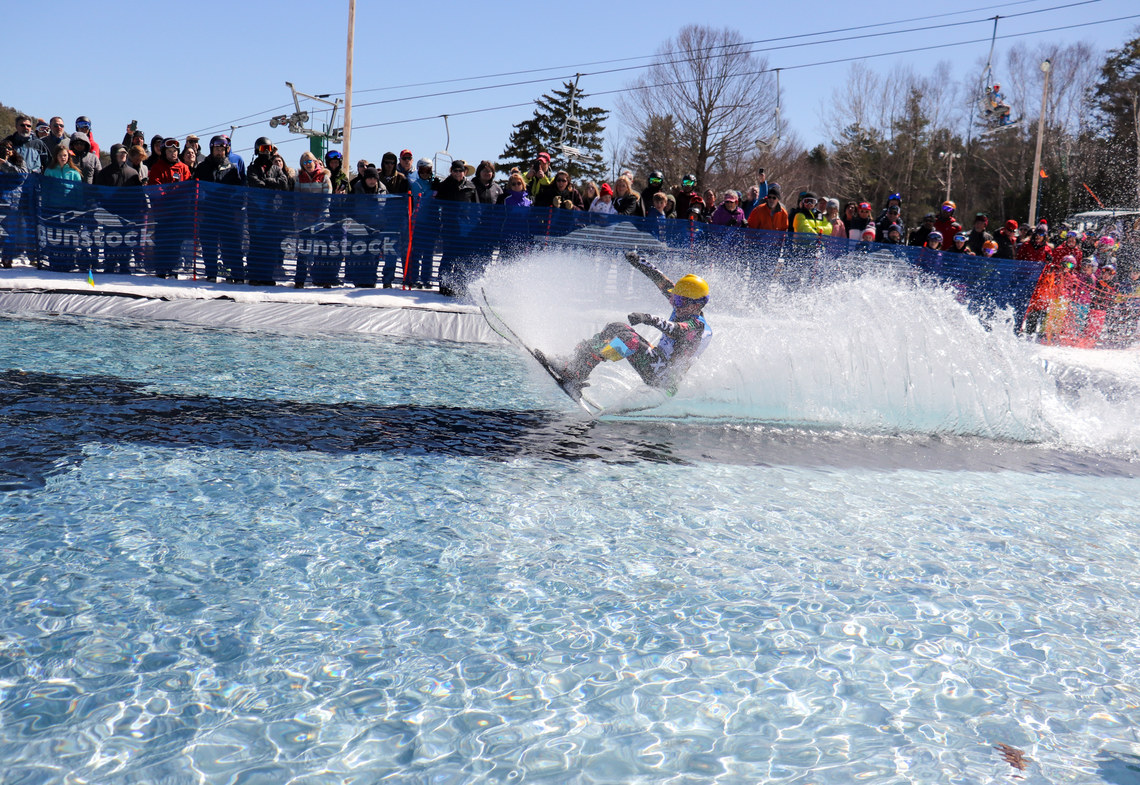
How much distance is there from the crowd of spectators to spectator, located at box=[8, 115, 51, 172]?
0.06 feet

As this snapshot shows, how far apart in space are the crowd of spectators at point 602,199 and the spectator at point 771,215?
17 mm

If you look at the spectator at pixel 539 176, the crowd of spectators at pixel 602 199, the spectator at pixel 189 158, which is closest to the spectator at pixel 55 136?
the crowd of spectators at pixel 602 199

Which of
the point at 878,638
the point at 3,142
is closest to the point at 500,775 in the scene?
the point at 878,638

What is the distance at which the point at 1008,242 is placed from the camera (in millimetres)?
16094

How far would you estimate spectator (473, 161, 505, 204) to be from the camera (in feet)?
47.0

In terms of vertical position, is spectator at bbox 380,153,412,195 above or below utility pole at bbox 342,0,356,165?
below

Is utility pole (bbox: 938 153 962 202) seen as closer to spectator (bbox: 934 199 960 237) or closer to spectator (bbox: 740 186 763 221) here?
spectator (bbox: 934 199 960 237)

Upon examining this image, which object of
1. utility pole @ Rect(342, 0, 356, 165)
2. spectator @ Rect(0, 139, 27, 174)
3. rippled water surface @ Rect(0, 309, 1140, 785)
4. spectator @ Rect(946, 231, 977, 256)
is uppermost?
utility pole @ Rect(342, 0, 356, 165)

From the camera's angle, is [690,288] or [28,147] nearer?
[690,288]

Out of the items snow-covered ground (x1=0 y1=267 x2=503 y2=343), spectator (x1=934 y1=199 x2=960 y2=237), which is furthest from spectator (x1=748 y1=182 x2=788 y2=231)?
snow-covered ground (x1=0 y1=267 x2=503 y2=343)

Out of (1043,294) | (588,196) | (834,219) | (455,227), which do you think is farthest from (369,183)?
(1043,294)

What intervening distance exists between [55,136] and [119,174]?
1.28 metres

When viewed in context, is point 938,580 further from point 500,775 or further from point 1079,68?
point 1079,68

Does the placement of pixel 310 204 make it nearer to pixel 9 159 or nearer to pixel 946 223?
pixel 9 159
